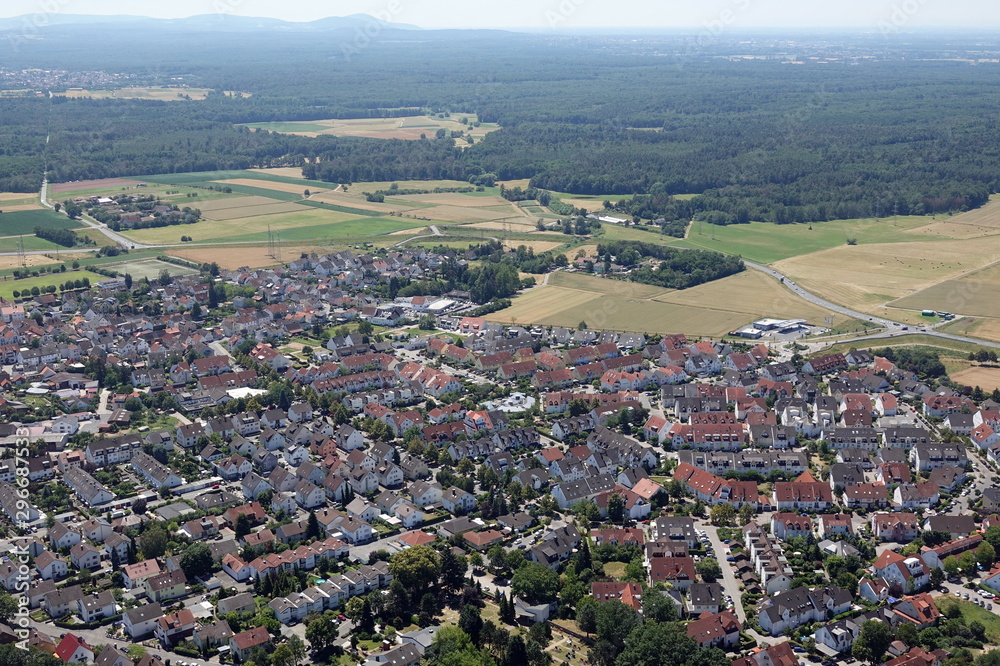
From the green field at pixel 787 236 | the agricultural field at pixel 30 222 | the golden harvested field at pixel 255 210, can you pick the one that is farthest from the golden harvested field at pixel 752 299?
the agricultural field at pixel 30 222

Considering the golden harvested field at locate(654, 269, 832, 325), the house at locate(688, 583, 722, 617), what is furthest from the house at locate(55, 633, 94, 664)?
the golden harvested field at locate(654, 269, 832, 325)

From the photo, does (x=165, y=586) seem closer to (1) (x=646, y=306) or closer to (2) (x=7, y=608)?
(2) (x=7, y=608)

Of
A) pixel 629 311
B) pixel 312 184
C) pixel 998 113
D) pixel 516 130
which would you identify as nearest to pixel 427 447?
pixel 629 311

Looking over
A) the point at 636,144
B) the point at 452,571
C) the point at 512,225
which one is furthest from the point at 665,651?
the point at 636,144

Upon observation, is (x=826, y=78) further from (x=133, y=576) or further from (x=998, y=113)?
(x=133, y=576)

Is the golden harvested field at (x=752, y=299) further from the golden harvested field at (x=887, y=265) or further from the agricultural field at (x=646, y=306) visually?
the golden harvested field at (x=887, y=265)

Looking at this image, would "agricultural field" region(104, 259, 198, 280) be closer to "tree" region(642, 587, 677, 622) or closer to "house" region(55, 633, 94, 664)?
"house" region(55, 633, 94, 664)
